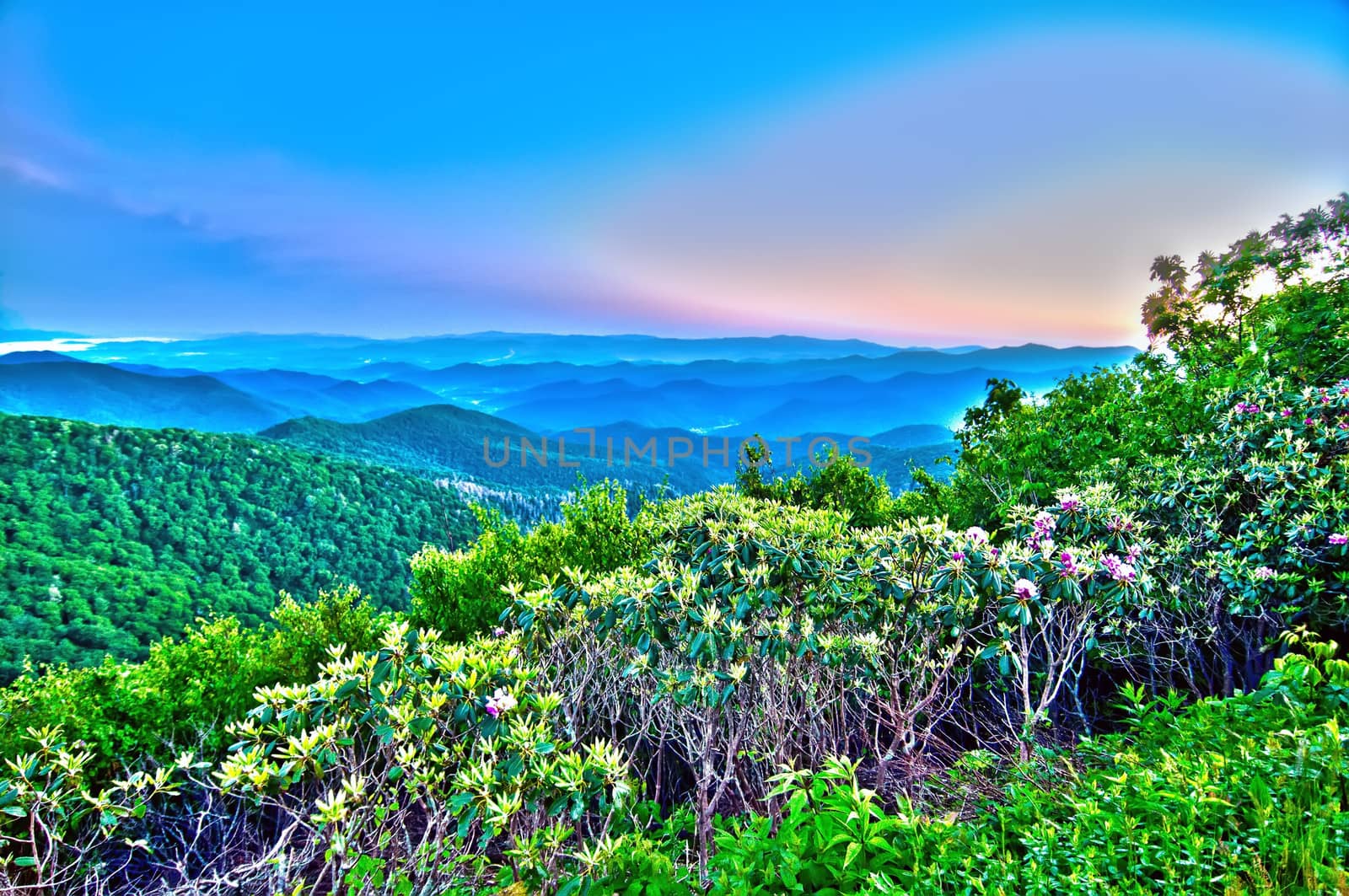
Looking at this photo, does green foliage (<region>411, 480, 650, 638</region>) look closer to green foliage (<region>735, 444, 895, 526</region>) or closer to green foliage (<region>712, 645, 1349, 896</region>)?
green foliage (<region>735, 444, 895, 526</region>)

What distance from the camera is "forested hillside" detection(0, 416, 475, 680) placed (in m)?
25.6

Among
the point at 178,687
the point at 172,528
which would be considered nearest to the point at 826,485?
the point at 178,687

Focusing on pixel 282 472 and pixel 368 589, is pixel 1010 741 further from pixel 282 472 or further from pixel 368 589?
pixel 282 472

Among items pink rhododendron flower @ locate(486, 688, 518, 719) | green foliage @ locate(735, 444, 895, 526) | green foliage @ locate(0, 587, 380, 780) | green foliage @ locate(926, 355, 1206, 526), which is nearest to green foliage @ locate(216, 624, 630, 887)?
pink rhododendron flower @ locate(486, 688, 518, 719)

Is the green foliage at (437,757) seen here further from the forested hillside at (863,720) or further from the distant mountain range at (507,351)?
the distant mountain range at (507,351)

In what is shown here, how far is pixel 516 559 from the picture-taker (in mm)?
9281

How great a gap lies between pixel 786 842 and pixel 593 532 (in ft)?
24.3

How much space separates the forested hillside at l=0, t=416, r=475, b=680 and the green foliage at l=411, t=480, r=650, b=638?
1938 centimetres

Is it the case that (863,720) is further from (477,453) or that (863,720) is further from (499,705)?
(477,453)

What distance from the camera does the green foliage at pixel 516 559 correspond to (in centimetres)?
852

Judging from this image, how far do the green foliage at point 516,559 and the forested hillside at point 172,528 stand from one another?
1938 centimetres

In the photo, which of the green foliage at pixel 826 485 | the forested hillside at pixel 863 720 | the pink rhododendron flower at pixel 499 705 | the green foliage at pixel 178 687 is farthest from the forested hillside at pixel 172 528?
the pink rhododendron flower at pixel 499 705

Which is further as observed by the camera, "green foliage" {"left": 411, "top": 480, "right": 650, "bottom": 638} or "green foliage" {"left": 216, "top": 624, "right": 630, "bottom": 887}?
"green foliage" {"left": 411, "top": 480, "right": 650, "bottom": 638}

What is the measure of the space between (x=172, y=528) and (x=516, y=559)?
4171cm
